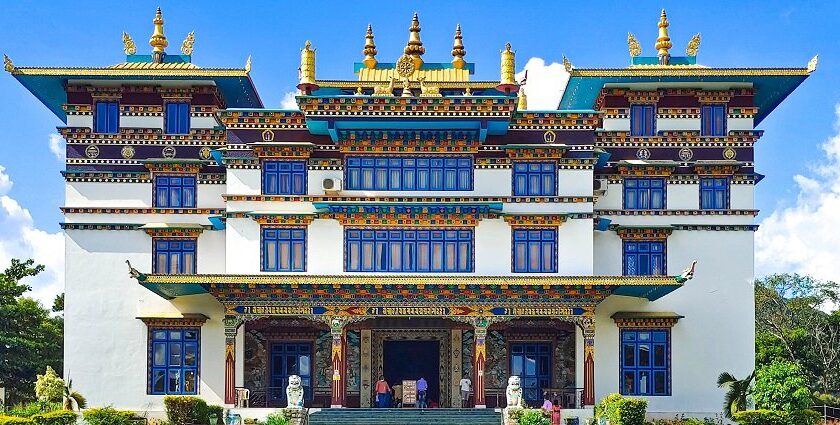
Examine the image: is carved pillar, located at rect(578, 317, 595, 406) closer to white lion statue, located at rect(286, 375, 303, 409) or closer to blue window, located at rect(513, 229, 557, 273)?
blue window, located at rect(513, 229, 557, 273)

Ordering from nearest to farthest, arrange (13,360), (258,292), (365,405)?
(258,292) → (365,405) → (13,360)

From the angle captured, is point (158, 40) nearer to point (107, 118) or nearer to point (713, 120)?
point (107, 118)

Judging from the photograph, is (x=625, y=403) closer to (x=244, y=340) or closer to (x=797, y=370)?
(x=797, y=370)

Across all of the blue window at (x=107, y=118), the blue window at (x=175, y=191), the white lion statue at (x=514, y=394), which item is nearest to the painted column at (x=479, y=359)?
the white lion statue at (x=514, y=394)

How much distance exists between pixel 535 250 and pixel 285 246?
24.6 feet

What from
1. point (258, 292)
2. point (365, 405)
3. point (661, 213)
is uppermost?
point (661, 213)

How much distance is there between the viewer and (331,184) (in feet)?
118

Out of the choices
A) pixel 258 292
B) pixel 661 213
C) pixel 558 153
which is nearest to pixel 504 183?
pixel 558 153

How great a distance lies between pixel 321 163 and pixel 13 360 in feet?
49.9

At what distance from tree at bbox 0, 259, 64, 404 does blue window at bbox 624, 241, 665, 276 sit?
21.5 meters

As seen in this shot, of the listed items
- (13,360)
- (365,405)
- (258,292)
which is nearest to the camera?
(258,292)

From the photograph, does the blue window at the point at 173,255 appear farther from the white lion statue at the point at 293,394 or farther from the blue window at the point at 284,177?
the white lion statue at the point at 293,394

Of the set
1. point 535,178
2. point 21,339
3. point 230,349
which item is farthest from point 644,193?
point 21,339

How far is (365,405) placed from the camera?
121ft
